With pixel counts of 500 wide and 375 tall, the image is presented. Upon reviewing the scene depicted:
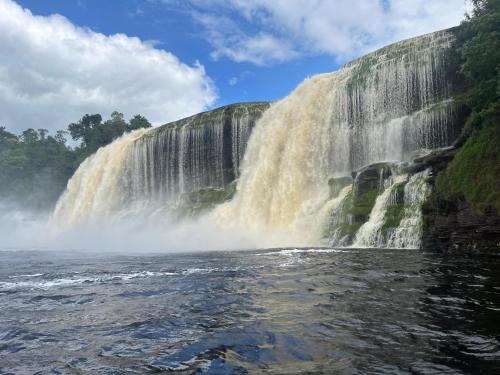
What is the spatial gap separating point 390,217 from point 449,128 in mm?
→ 6988

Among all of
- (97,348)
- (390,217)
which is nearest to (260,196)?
(390,217)

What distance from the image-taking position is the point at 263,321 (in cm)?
738

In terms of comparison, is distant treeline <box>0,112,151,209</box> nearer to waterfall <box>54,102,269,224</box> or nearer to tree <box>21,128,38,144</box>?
tree <box>21,128,38,144</box>

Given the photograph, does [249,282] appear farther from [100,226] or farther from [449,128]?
[100,226]

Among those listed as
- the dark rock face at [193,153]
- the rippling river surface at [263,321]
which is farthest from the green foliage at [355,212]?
the dark rock face at [193,153]

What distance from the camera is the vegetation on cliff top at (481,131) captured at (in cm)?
1778

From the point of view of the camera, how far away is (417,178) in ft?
67.0

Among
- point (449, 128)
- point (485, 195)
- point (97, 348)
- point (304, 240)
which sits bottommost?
point (97, 348)

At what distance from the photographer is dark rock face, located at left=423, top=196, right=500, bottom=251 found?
54.0 ft

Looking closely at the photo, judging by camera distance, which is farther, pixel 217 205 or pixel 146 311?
pixel 217 205

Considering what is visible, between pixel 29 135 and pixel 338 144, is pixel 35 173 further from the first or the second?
pixel 338 144

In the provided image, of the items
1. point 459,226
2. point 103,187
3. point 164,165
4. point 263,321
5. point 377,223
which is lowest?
point 263,321

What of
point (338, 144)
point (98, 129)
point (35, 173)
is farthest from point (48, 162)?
point (338, 144)

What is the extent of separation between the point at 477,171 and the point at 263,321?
1453 centimetres
